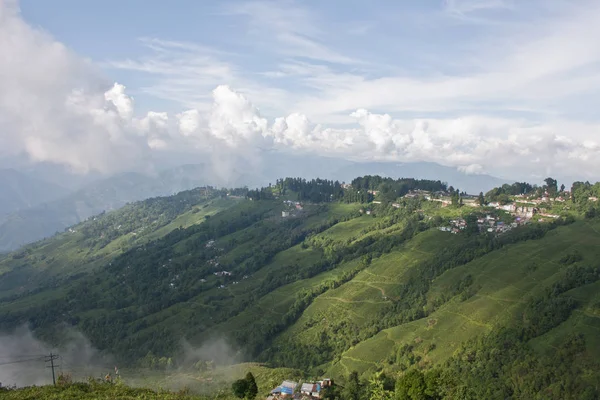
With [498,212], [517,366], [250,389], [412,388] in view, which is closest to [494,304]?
[517,366]

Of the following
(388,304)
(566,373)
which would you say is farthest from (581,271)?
(388,304)

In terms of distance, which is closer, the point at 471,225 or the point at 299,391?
the point at 299,391

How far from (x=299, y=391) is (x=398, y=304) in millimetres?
62118

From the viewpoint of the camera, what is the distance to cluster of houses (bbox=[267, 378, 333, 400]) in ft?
202

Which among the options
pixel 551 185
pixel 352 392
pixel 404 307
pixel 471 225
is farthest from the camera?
pixel 551 185

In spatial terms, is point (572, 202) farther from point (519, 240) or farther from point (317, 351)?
point (317, 351)

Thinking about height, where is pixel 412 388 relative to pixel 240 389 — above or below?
above

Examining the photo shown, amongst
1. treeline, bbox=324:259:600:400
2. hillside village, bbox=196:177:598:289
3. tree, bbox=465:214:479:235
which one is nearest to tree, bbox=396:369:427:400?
treeline, bbox=324:259:600:400

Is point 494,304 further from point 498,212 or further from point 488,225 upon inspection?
point 498,212

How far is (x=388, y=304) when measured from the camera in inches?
4771

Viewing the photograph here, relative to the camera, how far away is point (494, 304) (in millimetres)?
100625

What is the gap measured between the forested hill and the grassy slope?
17.3 inches

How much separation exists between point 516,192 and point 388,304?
115446mm

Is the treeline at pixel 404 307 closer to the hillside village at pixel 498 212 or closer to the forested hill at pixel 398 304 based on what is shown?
the forested hill at pixel 398 304
